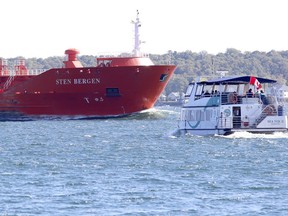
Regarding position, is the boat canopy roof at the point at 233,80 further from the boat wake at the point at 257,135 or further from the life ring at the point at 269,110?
the boat wake at the point at 257,135

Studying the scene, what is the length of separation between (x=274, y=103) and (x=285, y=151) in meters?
7.07

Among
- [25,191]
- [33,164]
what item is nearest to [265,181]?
[25,191]

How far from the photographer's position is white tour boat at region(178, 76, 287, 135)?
4950 centimetres

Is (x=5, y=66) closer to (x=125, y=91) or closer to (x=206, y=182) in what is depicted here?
(x=125, y=91)

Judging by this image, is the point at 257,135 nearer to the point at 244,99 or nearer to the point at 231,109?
the point at 244,99

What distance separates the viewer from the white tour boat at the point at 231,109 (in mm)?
49500

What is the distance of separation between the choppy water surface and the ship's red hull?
21727 millimetres

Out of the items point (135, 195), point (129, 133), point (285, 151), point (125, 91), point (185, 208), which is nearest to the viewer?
point (185, 208)

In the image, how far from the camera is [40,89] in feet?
267

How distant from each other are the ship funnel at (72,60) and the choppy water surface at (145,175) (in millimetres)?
27307

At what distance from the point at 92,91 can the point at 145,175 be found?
4427 centimetres

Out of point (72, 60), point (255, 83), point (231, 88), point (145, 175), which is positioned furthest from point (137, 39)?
point (145, 175)

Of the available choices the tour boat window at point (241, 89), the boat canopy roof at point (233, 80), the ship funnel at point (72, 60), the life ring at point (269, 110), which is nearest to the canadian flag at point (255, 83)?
the boat canopy roof at point (233, 80)

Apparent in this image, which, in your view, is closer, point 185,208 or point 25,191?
point 185,208
